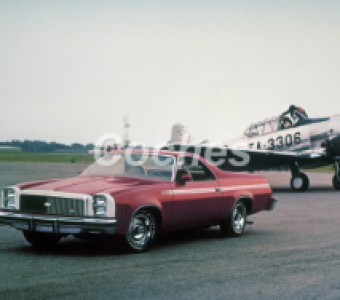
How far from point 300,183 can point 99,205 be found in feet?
53.0

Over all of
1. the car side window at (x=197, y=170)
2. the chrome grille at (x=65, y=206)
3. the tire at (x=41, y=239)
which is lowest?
the tire at (x=41, y=239)

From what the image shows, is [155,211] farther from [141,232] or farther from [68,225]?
[68,225]

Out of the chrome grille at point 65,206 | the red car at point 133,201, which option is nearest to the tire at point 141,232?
the red car at point 133,201

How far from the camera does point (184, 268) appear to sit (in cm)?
636

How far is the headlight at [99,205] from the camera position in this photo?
22.2ft

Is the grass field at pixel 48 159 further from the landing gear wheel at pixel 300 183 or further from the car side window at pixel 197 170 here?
the car side window at pixel 197 170

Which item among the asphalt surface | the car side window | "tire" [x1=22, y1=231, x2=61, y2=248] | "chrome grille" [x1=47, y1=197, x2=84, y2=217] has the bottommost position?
the asphalt surface

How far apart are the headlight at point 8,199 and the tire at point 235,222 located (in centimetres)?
347

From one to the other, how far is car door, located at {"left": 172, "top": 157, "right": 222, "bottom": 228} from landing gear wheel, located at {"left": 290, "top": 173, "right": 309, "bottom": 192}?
1363cm

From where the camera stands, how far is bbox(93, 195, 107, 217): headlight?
22.2 ft

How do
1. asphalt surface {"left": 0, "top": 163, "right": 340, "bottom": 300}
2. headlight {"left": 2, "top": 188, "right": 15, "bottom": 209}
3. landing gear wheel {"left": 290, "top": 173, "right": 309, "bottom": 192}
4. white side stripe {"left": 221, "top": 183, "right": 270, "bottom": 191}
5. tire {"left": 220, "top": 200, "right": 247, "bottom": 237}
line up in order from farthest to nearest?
landing gear wheel {"left": 290, "top": 173, "right": 309, "bottom": 192}, tire {"left": 220, "top": 200, "right": 247, "bottom": 237}, white side stripe {"left": 221, "top": 183, "right": 270, "bottom": 191}, headlight {"left": 2, "top": 188, "right": 15, "bottom": 209}, asphalt surface {"left": 0, "top": 163, "right": 340, "bottom": 300}

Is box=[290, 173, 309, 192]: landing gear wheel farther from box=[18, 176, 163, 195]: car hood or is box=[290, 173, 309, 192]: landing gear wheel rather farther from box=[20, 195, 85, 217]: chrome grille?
box=[20, 195, 85, 217]: chrome grille

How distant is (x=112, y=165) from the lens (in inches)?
328

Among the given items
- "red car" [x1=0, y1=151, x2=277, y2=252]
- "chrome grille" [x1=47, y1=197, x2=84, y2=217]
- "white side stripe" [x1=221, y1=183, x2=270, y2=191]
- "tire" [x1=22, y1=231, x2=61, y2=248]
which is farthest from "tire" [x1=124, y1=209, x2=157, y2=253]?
"white side stripe" [x1=221, y1=183, x2=270, y2=191]
